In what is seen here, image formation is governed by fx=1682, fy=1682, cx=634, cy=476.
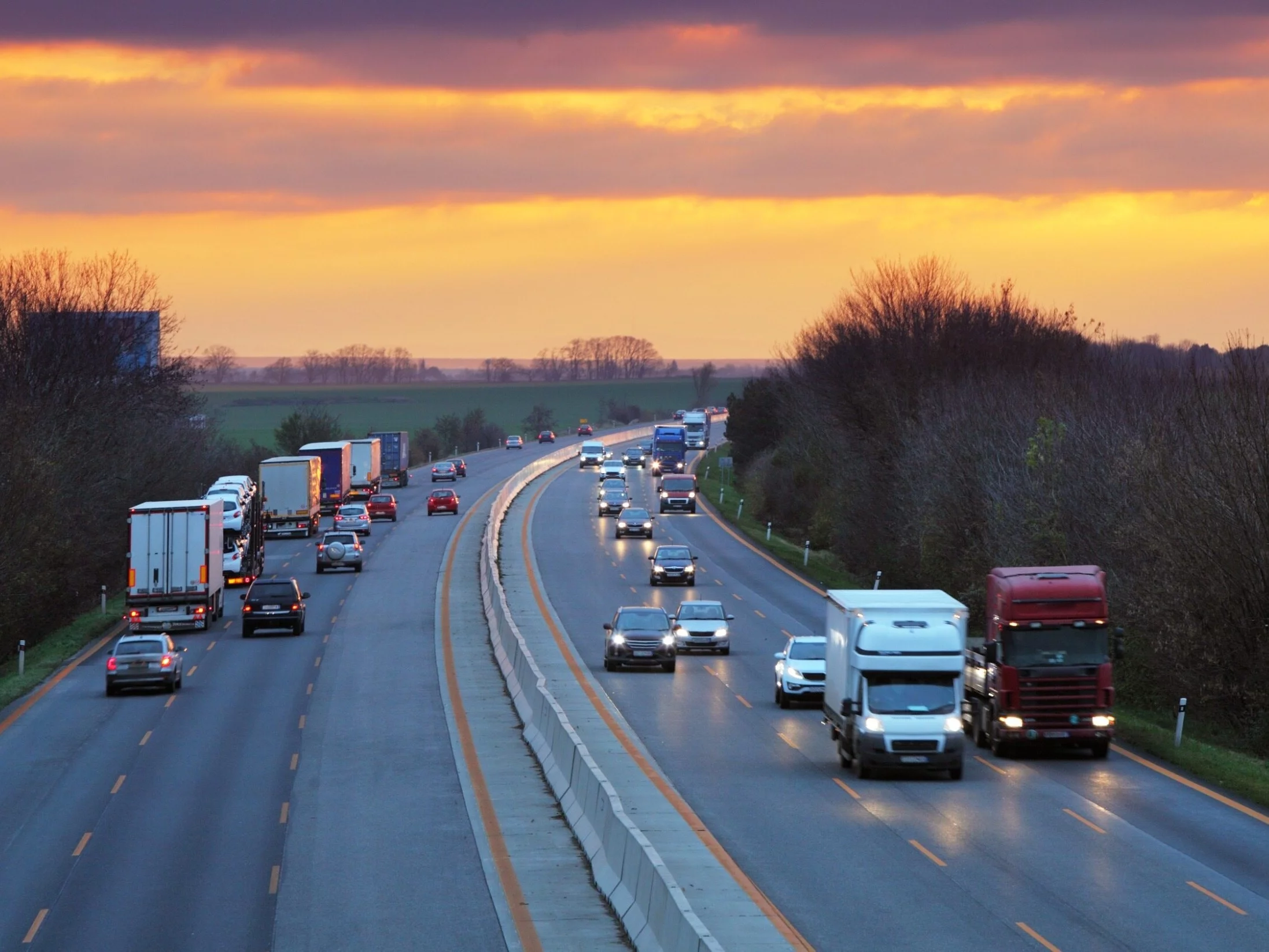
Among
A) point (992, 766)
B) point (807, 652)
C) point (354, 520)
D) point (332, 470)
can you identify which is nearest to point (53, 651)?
point (807, 652)

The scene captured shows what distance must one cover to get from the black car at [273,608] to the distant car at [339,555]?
61.7 ft

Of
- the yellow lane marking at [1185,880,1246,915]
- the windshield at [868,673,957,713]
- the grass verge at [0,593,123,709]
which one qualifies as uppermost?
the windshield at [868,673,957,713]

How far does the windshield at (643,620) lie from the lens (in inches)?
1751

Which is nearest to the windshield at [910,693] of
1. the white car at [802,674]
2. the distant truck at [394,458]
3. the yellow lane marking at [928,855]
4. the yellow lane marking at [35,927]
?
the yellow lane marking at [928,855]

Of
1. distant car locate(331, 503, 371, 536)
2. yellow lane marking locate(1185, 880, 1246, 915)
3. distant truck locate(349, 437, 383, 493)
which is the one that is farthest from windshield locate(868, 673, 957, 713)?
distant truck locate(349, 437, 383, 493)

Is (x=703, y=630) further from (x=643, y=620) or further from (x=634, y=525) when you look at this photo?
(x=634, y=525)

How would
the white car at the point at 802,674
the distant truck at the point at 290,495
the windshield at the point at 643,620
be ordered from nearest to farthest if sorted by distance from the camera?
the white car at the point at 802,674 < the windshield at the point at 643,620 < the distant truck at the point at 290,495

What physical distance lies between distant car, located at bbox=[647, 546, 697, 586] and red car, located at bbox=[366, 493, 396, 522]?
3516 cm

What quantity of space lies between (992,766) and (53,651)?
1235 inches

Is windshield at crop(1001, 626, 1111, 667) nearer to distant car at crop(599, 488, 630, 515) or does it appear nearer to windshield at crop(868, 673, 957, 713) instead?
windshield at crop(868, 673, 957, 713)

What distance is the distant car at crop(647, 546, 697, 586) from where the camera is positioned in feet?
217

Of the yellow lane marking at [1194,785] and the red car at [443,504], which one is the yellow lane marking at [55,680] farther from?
the red car at [443,504]

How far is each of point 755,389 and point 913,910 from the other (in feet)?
434

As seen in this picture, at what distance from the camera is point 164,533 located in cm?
5175
